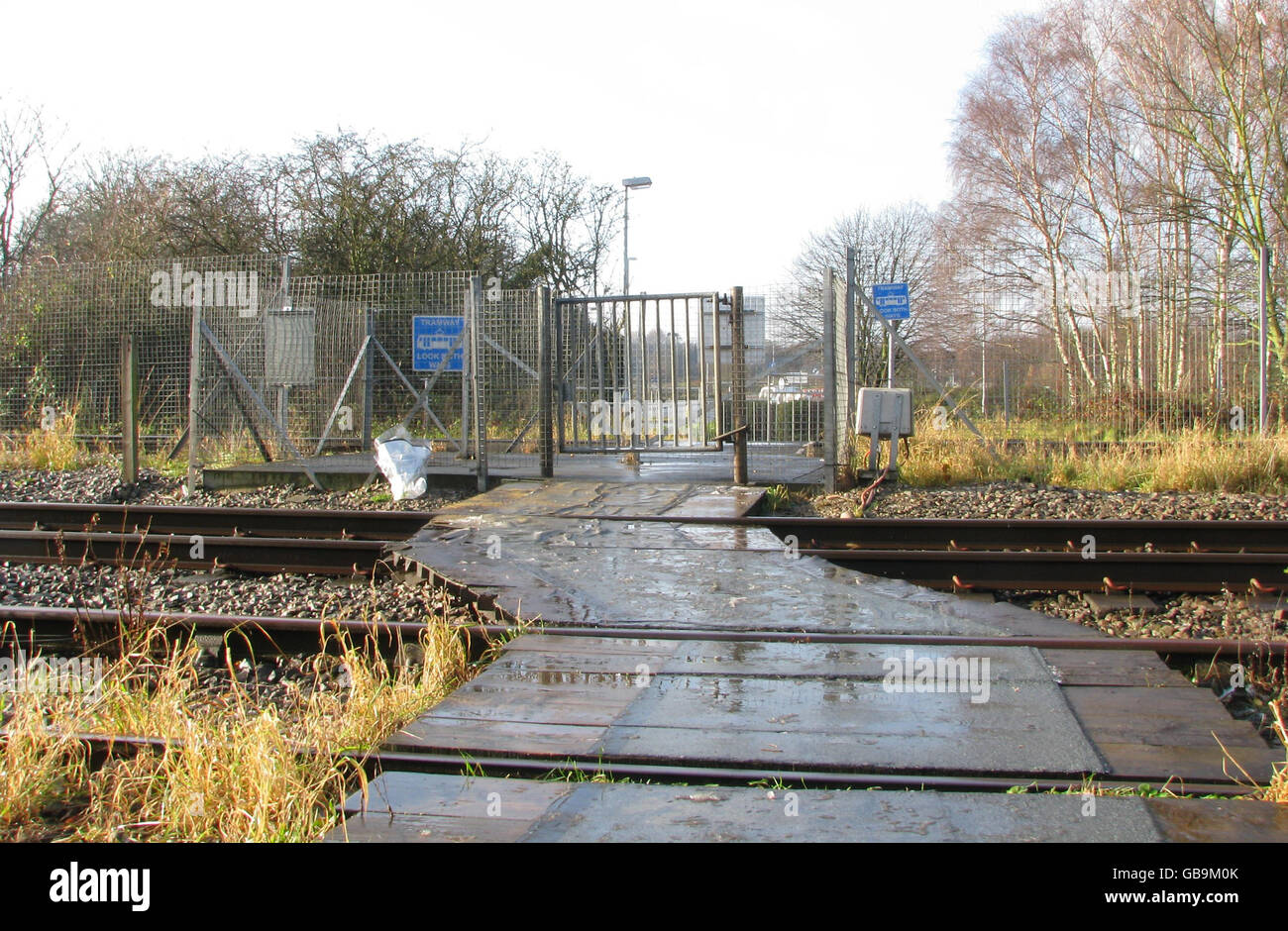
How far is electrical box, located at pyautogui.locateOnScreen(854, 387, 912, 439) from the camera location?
33.8 ft

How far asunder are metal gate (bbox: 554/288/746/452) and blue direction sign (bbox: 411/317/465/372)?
2.43 meters

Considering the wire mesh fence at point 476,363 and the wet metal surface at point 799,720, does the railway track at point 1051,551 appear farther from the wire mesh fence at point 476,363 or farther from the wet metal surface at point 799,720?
the wire mesh fence at point 476,363

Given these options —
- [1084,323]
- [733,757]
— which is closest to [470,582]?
[733,757]

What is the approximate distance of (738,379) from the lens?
10.3m

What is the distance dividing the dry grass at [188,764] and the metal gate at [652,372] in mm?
6588

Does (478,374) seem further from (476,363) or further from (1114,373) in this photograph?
(1114,373)

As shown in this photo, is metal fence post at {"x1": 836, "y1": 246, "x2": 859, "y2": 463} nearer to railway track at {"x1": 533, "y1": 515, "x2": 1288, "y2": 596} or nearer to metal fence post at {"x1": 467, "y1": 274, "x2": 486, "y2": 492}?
railway track at {"x1": 533, "y1": 515, "x2": 1288, "y2": 596}

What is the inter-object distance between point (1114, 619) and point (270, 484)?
381 inches

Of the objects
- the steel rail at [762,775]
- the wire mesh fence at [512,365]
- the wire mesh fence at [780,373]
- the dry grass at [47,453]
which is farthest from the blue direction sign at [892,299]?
the steel rail at [762,775]

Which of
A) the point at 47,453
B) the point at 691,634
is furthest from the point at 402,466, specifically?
the point at 691,634
